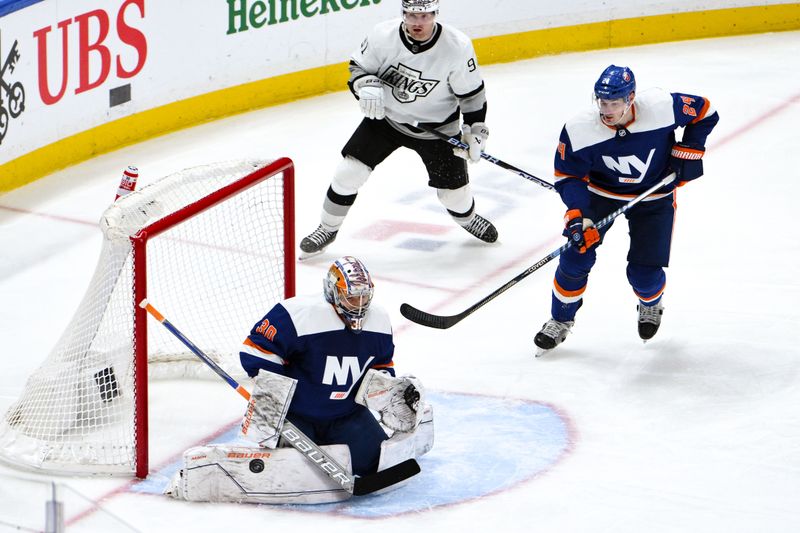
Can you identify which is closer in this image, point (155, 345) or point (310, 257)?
point (155, 345)

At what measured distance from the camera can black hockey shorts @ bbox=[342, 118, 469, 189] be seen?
5707mm

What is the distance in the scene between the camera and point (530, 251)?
6.03 m

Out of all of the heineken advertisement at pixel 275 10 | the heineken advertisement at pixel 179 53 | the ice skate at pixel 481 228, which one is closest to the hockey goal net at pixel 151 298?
the ice skate at pixel 481 228

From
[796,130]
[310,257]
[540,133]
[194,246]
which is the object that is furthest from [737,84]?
[194,246]

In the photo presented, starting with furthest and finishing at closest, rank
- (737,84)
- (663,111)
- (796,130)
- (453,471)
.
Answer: (737,84), (796,130), (663,111), (453,471)

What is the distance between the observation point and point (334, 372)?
380 centimetres

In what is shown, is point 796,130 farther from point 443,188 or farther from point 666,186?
point 666,186

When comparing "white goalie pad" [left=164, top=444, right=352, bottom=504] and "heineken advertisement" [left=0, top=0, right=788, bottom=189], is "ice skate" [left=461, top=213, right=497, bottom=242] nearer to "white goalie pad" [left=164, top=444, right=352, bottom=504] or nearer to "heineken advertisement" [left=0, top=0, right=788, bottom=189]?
"heineken advertisement" [left=0, top=0, right=788, bottom=189]

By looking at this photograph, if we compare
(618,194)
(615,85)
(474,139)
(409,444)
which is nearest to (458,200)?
(474,139)

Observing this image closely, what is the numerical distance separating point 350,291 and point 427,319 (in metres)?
0.95

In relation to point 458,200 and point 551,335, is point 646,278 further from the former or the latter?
point 458,200

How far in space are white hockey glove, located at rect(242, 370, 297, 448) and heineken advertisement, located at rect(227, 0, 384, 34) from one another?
3.93 meters

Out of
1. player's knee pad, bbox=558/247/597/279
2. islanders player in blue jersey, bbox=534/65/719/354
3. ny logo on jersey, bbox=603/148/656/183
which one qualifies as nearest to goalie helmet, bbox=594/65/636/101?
islanders player in blue jersey, bbox=534/65/719/354

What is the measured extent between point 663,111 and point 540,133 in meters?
2.77
